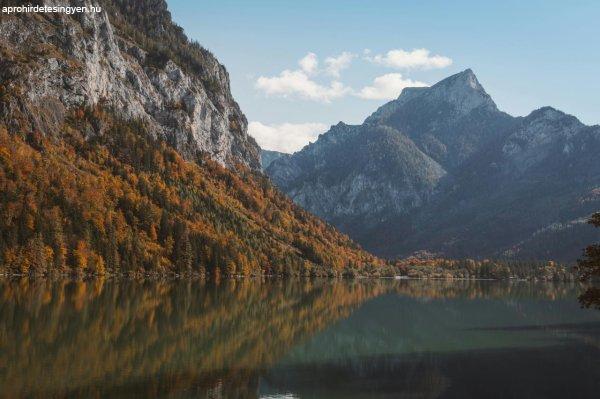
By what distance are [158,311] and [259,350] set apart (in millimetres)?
25775

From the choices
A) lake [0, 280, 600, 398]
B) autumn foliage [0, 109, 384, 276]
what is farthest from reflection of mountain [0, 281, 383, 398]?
autumn foliage [0, 109, 384, 276]

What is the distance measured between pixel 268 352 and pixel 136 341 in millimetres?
10845

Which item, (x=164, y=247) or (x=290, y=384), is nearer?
(x=290, y=384)

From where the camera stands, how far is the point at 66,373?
3484 centimetres

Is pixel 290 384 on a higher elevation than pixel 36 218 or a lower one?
lower

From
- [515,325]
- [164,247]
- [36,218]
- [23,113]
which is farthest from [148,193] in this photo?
[515,325]

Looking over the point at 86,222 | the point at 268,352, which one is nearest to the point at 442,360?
the point at 268,352

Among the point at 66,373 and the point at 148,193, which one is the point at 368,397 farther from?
the point at 148,193

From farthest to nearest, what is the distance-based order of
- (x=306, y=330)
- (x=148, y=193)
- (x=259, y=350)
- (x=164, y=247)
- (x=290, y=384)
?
1. (x=148, y=193)
2. (x=164, y=247)
3. (x=306, y=330)
4. (x=259, y=350)
5. (x=290, y=384)

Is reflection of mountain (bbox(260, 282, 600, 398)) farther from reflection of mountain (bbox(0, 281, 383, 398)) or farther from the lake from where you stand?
reflection of mountain (bbox(0, 281, 383, 398))

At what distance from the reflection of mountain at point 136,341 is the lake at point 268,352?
0.34ft

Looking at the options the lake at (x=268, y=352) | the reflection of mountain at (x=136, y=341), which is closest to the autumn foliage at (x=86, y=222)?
the reflection of mountain at (x=136, y=341)

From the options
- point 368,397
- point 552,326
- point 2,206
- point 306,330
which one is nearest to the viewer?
point 368,397

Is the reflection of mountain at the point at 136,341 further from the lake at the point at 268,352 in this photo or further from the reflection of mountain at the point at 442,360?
the reflection of mountain at the point at 442,360
